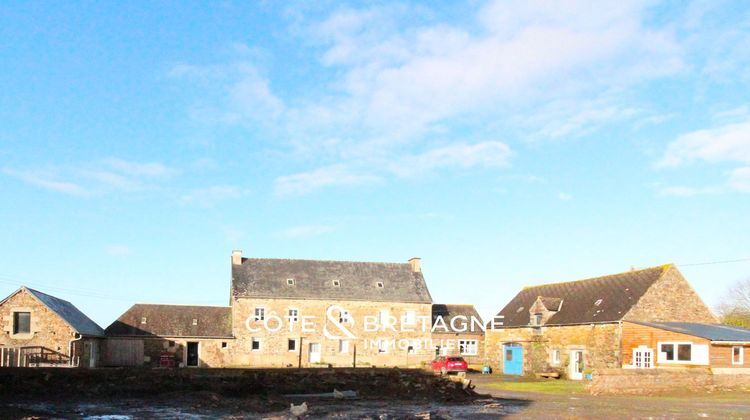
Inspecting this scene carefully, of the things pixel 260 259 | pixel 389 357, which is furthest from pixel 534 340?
pixel 260 259

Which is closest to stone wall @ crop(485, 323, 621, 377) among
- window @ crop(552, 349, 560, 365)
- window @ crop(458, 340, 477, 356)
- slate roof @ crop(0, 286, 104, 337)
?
window @ crop(552, 349, 560, 365)

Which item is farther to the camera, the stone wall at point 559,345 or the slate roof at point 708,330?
the stone wall at point 559,345

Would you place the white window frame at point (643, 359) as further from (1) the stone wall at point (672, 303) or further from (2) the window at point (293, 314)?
(2) the window at point (293, 314)

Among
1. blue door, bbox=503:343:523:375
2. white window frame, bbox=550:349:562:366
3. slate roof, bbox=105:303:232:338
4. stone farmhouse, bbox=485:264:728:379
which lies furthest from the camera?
slate roof, bbox=105:303:232:338

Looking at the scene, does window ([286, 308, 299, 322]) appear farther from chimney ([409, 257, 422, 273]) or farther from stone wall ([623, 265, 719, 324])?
stone wall ([623, 265, 719, 324])

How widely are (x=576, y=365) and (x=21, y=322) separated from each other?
33.2 meters

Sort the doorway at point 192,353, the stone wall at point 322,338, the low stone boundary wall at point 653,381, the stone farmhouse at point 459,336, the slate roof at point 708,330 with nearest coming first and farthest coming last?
the low stone boundary wall at point 653,381
the slate roof at point 708,330
the doorway at point 192,353
the stone wall at point 322,338
the stone farmhouse at point 459,336

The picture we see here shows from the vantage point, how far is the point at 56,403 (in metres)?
22.3

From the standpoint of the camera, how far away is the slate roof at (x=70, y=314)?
42344mm

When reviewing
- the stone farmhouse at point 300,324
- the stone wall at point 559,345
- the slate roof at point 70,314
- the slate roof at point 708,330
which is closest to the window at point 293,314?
the stone farmhouse at point 300,324

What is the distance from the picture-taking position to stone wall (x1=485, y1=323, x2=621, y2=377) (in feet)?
132

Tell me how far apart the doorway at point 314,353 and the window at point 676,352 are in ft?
88.0

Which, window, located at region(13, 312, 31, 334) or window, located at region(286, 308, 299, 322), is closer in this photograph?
window, located at region(13, 312, 31, 334)

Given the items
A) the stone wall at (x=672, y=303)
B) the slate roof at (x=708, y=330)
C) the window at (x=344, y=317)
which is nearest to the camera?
the slate roof at (x=708, y=330)
